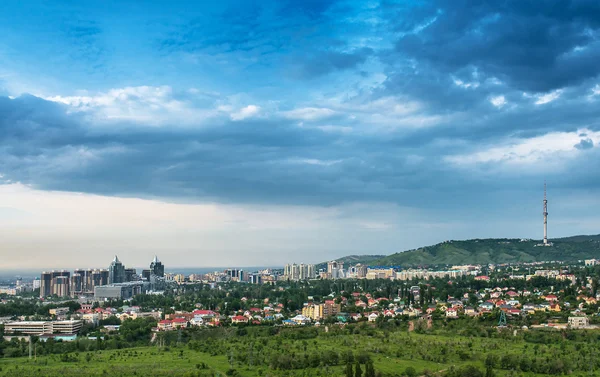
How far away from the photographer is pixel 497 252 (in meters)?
168

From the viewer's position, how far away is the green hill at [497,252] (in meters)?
152

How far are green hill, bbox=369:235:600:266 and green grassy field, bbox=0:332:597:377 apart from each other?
11363cm

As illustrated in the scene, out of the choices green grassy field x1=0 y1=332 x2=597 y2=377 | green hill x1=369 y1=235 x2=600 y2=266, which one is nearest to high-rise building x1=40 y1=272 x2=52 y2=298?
green grassy field x1=0 y1=332 x2=597 y2=377

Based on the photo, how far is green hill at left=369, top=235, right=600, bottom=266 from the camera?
152500 mm

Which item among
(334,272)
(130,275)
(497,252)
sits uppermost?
(497,252)

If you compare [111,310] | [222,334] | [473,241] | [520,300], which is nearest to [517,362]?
[222,334]

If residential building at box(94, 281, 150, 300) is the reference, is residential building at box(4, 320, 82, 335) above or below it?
below

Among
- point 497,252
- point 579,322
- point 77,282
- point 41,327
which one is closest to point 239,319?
point 41,327

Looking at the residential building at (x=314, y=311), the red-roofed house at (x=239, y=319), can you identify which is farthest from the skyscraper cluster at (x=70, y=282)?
the red-roofed house at (x=239, y=319)

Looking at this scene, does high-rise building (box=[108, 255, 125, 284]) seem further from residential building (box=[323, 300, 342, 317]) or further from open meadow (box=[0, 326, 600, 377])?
open meadow (box=[0, 326, 600, 377])

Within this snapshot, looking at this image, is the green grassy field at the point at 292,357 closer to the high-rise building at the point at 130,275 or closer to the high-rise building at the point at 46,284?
the high-rise building at the point at 46,284

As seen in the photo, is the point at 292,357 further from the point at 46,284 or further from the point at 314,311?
the point at 46,284

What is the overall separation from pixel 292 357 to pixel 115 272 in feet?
318

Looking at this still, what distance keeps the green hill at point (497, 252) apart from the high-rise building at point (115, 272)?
252 ft
